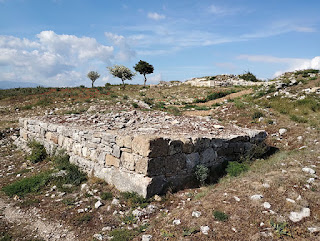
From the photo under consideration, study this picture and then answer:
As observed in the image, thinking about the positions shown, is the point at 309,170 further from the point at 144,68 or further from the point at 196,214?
the point at 144,68

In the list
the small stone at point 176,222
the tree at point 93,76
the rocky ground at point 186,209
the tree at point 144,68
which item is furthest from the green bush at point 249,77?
the small stone at point 176,222

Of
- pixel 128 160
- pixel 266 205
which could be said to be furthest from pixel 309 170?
pixel 128 160

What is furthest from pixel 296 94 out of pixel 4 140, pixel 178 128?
pixel 4 140

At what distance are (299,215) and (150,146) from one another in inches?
130

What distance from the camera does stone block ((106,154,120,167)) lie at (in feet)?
19.0

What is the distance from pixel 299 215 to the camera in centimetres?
383

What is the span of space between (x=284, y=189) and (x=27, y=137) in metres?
10.6

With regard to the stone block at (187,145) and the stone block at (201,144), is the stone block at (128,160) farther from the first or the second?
the stone block at (201,144)

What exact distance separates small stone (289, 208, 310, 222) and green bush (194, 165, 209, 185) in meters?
2.35

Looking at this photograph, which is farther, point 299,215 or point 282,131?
point 282,131

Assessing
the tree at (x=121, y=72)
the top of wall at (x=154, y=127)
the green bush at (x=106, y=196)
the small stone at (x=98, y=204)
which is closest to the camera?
the small stone at (x=98, y=204)

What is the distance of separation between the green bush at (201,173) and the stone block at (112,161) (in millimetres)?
2279

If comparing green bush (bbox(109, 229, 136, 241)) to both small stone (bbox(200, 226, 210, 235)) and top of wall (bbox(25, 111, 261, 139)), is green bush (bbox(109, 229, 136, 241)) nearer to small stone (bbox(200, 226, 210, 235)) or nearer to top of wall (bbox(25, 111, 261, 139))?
small stone (bbox(200, 226, 210, 235))

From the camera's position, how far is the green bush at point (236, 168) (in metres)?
6.35
